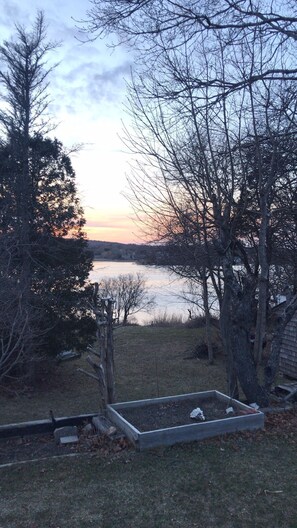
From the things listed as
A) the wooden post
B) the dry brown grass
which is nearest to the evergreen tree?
the dry brown grass

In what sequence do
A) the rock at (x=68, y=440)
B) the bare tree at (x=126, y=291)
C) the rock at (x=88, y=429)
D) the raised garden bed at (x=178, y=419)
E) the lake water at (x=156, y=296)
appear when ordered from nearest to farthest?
1. the raised garden bed at (x=178, y=419)
2. the rock at (x=68, y=440)
3. the rock at (x=88, y=429)
4. the bare tree at (x=126, y=291)
5. the lake water at (x=156, y=296)

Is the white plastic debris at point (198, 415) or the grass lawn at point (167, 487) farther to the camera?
the white plastic debris at point (198, 415)

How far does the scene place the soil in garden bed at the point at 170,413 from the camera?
5234 millimetres

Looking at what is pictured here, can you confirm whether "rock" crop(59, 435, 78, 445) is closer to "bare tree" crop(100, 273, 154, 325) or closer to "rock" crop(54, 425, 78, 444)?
"rock" crop(54, 425, 78, 444)

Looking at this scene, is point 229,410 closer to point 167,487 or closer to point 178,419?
point 178,419

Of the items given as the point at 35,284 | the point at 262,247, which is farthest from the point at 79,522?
the point at 35,284

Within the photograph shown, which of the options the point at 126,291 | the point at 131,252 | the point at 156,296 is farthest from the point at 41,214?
the point at 156,296

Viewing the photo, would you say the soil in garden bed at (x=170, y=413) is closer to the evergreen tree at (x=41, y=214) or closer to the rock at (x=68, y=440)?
the rock at (x=68, y=440)

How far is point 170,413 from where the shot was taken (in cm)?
568

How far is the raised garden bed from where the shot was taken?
4.67 m

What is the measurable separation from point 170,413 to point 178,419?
1.02 ft

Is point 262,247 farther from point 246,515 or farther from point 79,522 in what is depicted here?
point 79,522

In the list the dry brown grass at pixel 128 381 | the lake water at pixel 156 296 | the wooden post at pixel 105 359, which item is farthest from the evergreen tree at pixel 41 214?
the lake water at pixel 156 296

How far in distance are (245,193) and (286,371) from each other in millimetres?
6056
